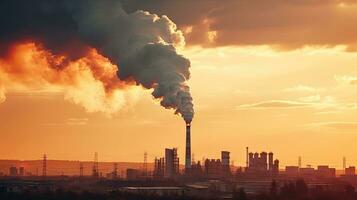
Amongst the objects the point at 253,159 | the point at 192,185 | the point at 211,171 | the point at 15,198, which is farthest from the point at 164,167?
the point at 15,198

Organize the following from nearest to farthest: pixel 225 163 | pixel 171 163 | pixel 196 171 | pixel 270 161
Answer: pixel 196 171, pixel 171 163, pixel 225 163, pixel 270 161

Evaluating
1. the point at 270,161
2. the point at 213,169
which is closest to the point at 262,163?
the point at 270,161

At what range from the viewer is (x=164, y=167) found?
6437 inches

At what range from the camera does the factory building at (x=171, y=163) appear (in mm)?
152750

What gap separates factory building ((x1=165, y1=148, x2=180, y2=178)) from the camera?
153m

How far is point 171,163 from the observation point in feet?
510

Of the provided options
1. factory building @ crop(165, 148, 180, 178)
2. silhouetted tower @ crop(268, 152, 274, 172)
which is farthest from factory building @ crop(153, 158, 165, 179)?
silhouetted tower @ crop(268, 152, 274, 172)

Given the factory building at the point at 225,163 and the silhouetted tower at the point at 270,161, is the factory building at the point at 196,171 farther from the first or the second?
the silhouetted tower at the point at 270,161

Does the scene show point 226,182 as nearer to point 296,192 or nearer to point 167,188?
point 167,188

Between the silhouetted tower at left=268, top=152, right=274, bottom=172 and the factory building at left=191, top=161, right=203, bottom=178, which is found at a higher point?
the silhouetted tower at left=268, top=152, right=274, bottom=172

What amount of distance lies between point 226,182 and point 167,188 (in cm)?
1624

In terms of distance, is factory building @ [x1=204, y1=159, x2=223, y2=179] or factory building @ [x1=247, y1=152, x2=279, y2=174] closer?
factory building @ [x1=204, y1=159, x2=223, y2=179]

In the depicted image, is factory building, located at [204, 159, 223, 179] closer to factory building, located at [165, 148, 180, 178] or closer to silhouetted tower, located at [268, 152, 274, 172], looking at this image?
factory building, located at [165, 148, 180, 178]

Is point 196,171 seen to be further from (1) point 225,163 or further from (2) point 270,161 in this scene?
(2) point 270,161
